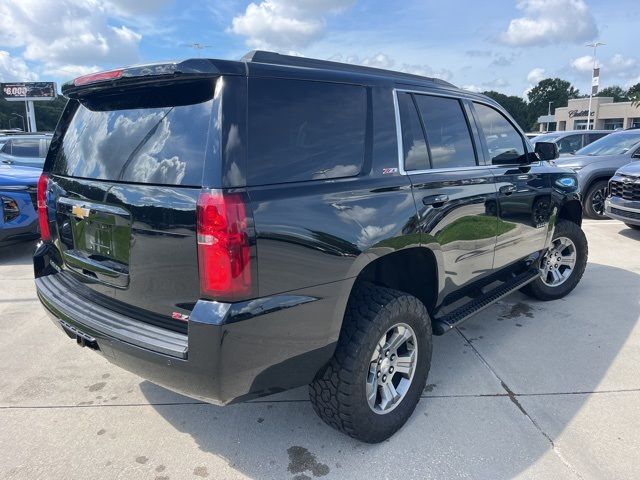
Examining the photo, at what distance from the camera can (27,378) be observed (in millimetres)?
3383

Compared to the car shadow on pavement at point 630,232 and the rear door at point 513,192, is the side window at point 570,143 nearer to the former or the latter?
the car shadow on pavement at point 630,232

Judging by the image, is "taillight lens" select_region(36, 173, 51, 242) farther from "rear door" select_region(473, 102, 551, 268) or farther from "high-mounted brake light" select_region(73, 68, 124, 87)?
"rear door" select_region(473, 102, 551, 268)

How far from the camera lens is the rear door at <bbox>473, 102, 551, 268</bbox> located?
11.9ft

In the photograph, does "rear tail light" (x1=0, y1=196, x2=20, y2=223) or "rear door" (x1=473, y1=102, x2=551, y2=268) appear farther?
"rear tail light" (x1=0, y1=196, x2=20, y2=223)

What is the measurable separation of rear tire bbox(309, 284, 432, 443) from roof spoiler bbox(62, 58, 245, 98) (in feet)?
4.26

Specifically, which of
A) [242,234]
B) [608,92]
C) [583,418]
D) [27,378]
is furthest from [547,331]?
[608,92]

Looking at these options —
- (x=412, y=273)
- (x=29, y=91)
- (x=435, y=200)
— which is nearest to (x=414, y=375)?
(x=412, y=273)

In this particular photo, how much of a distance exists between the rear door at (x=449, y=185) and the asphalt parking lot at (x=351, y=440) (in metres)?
0.73

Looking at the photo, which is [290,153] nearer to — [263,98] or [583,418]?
[263,98]

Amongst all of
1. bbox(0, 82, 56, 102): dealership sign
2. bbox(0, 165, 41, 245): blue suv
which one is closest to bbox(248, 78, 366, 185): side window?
bbox(0, 165, 41, 245): blue suv

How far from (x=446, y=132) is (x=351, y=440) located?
199 cm

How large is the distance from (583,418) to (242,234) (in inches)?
91.5

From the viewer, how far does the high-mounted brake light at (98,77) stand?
2.37 meters

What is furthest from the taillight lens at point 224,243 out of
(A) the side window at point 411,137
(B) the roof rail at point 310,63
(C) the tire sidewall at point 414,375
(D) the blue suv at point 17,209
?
(D) the blue suv at point 17,209
